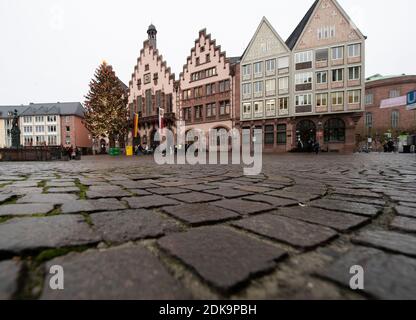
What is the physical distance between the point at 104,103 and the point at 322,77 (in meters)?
27.3

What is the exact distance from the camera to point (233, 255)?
1.13 metres

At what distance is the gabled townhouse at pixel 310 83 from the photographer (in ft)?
78.4

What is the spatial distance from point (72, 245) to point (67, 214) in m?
0.74

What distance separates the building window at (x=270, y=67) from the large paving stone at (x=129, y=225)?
28323 millimetres

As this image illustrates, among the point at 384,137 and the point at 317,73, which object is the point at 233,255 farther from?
the point at 384,137

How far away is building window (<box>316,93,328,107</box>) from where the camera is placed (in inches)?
979

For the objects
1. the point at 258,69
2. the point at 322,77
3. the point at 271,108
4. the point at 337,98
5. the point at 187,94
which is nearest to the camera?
the point at 337,98

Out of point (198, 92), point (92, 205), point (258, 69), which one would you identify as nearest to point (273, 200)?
point (92, 205)

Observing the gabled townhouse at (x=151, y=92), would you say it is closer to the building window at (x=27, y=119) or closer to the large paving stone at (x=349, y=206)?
the large paving stone at (x=349, y=206)

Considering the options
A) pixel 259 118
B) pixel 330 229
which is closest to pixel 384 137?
pixel 259 118

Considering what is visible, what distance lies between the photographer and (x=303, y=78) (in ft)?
84.1

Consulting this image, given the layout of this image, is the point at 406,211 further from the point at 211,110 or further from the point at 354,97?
the point at 211,110

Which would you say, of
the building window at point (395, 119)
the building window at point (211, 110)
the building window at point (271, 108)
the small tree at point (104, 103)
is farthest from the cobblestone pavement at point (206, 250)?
the building window at point (395, 119)
